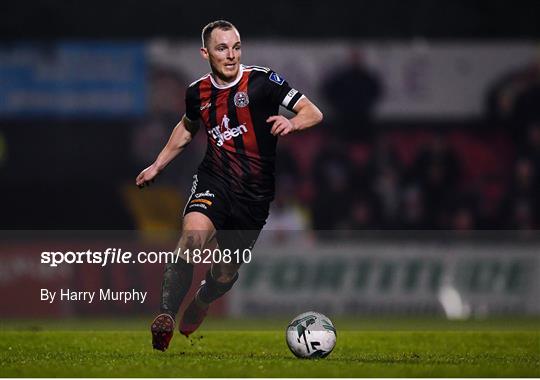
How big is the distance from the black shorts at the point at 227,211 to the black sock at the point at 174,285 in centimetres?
42

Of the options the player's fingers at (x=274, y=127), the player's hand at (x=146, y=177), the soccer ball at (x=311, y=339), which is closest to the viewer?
the player's fingers at (x=274, y=127)

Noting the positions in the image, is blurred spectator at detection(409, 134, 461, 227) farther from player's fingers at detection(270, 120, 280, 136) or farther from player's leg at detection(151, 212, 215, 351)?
player's fingers at detection(270, 120, 280, 136)

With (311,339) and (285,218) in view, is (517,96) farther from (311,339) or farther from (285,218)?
(311,339)

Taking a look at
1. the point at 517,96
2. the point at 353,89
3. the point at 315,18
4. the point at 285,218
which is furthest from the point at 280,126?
the point at 517,96

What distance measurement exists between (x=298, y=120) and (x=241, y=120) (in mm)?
550

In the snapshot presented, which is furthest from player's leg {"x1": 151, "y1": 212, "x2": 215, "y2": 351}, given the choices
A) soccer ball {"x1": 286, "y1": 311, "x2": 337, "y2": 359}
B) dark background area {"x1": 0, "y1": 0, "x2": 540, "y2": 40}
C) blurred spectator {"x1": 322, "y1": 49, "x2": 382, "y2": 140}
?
dark background area {"x1": 0, "y1": 0, "x2": 540, "y2": 40}

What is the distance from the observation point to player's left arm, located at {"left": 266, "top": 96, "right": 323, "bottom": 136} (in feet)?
27.6

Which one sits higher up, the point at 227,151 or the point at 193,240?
the point at 227,151

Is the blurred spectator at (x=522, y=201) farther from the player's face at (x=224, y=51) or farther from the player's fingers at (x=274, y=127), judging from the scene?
the player's fingers at (x=274, y=127)

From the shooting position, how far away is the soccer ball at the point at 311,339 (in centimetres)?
871

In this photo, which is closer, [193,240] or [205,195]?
[193,240]

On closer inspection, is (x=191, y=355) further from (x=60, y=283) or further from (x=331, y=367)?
(x=60, y=283)

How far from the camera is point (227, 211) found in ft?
30.3

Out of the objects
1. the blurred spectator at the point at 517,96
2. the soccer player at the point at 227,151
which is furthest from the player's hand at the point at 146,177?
the blurred spectator at the point at 517,96
